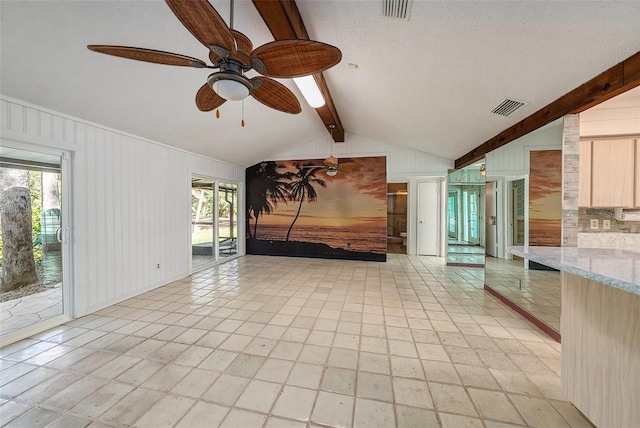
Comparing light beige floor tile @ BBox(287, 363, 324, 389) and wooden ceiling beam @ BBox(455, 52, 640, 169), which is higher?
wooden ceiling beam @ BBox(455, 52, 640, 169)

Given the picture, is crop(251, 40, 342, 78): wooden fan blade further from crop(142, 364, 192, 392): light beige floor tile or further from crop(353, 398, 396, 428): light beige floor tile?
crop(142, 364, 192, 392): light beige floor tile

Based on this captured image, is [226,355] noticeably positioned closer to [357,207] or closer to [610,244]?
[610,244]

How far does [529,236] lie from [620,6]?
7.64 feet

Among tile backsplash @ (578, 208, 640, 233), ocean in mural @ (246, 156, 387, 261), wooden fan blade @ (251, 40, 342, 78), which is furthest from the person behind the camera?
ocean in mural @ (246, 156, 387, 261)

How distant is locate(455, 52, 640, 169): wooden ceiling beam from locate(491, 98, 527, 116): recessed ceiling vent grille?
0.23 meters

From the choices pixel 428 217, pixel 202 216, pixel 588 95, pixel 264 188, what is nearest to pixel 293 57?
pixel 588 95

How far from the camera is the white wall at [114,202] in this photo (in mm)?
2629

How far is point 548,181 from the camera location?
104 inches

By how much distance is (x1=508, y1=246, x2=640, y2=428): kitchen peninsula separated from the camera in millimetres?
1200

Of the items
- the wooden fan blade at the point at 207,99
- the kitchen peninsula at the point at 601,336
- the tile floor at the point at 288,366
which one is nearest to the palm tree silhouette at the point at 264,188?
the tile floor at the point at 288,366

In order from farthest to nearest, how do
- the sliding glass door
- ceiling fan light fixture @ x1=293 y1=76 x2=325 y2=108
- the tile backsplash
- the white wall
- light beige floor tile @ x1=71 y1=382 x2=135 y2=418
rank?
the sliding glass door
ceiling fan light fixture @ x1=293 y1=76 x2=325 y2=108
the white wall
the tile backsplash
light beige floor tile @ x1=71 y1=382 x2=135 y2=418

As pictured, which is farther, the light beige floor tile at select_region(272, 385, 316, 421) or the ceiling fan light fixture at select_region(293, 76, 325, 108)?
the ceiling fan light fixture at select_region(293, 76, 325, 108)

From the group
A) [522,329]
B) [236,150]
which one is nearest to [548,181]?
[522,329]

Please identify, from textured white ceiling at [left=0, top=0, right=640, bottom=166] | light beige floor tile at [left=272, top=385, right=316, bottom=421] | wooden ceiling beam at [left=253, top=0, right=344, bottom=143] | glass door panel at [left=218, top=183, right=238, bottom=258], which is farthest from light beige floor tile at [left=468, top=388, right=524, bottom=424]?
glass door panel at [left=218, top=183, right=238, bottom=258]
